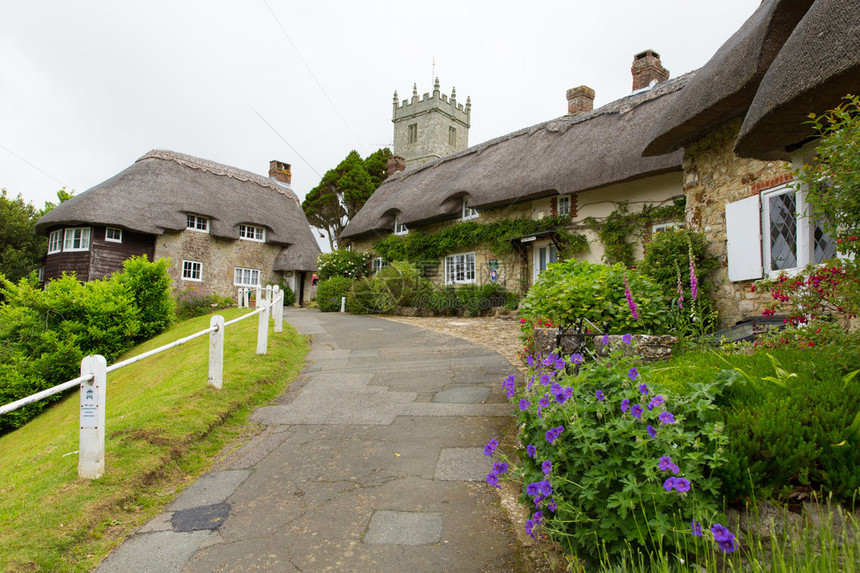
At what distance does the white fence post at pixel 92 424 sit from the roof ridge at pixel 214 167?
86.6ft

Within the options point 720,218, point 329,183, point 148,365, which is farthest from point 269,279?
point 720,218

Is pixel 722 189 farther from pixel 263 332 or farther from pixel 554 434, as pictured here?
pixel 263 332

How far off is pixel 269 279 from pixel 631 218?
2109 centimetres

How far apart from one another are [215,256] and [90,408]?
23.9m

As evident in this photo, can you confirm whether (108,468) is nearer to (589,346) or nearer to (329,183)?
(589,346)

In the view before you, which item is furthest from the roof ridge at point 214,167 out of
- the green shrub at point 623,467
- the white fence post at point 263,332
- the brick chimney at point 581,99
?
the green shrub at point 623,467

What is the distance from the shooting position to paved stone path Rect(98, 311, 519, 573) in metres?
2.61

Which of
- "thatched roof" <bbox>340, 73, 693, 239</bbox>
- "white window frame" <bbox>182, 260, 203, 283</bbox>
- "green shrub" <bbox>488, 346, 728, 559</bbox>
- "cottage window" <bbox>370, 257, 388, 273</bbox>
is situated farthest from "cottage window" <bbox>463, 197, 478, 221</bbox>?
"green shrub" <bbox>488, 346, 728, 559</bbox>

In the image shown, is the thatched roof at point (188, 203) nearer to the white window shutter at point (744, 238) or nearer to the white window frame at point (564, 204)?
the white window frame at point (564, 204)

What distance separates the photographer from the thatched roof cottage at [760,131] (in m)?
4.09

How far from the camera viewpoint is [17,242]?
27.3 m

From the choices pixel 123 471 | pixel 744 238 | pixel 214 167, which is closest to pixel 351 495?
pixel 123 471

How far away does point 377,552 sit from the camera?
103 inches

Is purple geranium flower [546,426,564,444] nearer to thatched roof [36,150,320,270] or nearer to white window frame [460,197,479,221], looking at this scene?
white window frame [460,197,479,221]
